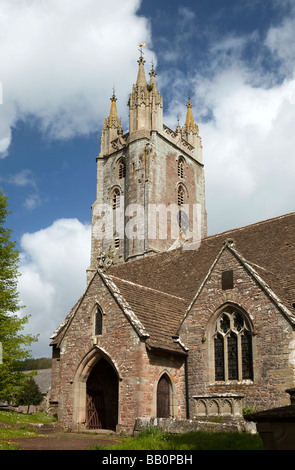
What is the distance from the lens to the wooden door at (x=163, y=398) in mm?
15969

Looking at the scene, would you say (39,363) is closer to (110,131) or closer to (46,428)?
(110,131)

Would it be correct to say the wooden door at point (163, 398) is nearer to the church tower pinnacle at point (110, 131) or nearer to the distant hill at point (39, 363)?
the church tower pinnacle at point (110, 131)

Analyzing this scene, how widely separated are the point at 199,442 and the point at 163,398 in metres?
5.88

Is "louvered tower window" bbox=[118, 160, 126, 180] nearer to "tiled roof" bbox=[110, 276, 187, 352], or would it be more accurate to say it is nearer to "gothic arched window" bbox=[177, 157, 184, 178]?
"gothic arched window" bbox=[177, 157, 184, 178]

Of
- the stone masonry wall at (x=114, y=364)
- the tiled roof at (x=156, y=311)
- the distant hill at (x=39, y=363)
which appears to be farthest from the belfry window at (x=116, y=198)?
the distant hill at (x=39, y=363)

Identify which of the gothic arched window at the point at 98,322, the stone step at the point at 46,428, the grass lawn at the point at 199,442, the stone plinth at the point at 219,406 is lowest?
the stone step at the point at 46,428

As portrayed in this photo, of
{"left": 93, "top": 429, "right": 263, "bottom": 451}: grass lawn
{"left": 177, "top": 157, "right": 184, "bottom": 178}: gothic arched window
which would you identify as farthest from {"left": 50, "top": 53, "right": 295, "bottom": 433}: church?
{"left": 177, "top": 157, "right": 184, "bottom": 178}: gothic arched window

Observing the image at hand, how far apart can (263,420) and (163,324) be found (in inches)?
442

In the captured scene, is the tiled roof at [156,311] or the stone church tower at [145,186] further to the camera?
the stone church tower at [145,186]

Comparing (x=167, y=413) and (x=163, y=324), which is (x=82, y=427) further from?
(x=163, y=324)

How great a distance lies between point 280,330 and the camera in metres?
14.9

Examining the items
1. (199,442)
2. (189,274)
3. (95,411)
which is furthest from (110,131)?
(199,442)

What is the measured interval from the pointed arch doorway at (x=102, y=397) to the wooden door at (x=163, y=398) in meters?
2.75

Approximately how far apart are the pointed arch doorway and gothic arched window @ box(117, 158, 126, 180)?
31376mm
